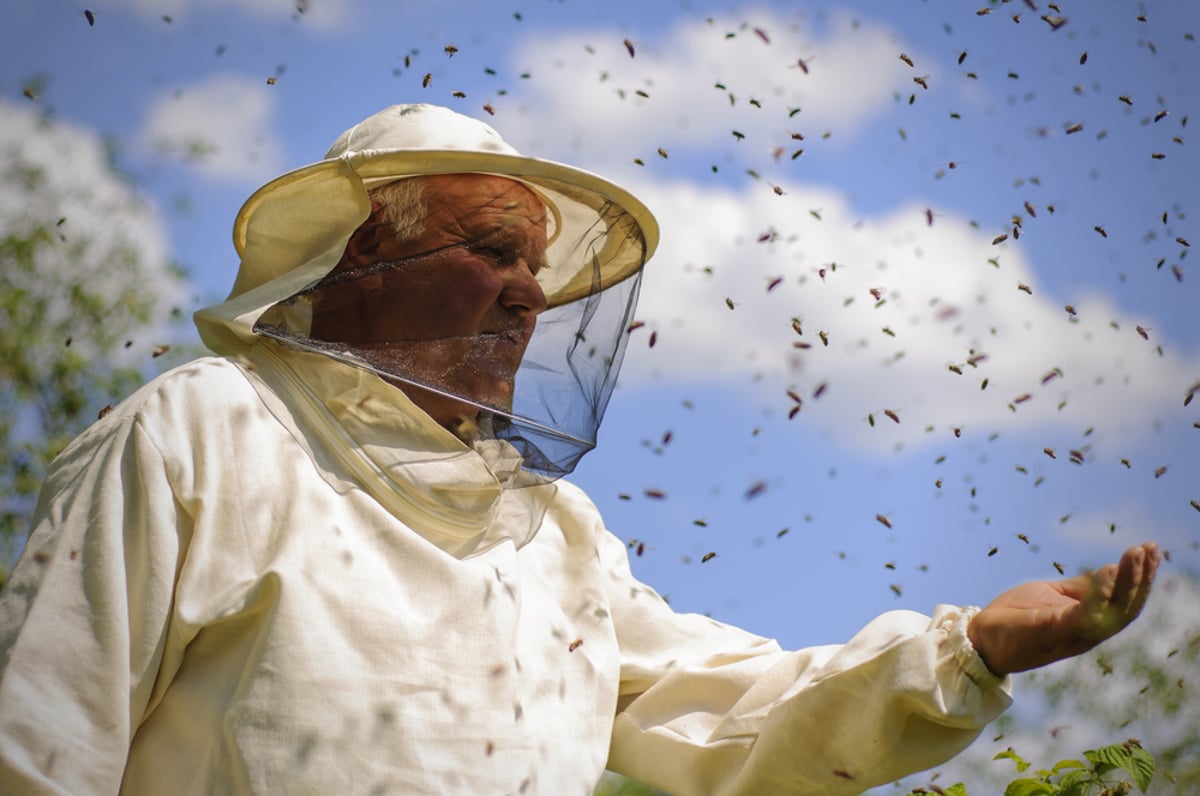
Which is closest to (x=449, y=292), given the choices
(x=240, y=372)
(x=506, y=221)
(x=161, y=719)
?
(x=506, y=221)

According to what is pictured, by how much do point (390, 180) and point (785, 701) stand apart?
1.78m

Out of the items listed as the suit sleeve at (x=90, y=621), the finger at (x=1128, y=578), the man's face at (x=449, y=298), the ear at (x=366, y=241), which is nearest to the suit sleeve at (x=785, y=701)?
the finger at (x=1128, y=578)

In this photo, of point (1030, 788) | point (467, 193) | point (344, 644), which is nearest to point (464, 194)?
point (467, 193)

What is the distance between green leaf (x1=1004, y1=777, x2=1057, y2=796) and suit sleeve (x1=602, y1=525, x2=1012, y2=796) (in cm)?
70

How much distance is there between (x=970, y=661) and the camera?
291cm

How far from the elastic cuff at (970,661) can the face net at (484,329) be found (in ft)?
3.89

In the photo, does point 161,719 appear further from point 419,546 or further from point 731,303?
point 731,303

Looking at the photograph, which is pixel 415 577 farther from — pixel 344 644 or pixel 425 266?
pixel 425 266

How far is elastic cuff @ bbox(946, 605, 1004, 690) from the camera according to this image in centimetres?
291

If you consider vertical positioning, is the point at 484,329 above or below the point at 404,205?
below

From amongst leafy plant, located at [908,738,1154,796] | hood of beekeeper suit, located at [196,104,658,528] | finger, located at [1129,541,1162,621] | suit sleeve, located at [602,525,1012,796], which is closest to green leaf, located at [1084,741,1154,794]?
leafy plant, located at [908,738,1154,796]

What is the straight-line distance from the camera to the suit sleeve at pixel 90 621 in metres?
2.58

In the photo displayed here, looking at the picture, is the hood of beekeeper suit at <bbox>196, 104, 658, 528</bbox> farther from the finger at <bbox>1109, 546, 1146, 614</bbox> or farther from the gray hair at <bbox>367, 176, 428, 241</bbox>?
the finger at <bbox>1109, 546, 1146, 614</bbox>

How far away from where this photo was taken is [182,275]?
13383 millimetres
